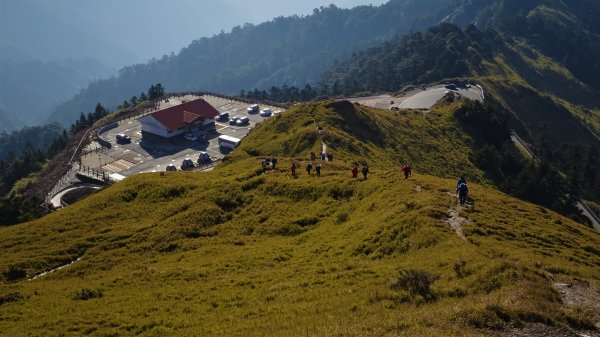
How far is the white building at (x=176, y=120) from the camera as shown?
101 meters

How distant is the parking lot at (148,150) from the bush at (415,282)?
6639 cm

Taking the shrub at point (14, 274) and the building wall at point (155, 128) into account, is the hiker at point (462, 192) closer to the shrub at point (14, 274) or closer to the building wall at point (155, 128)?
the shrub at point (14, 274)

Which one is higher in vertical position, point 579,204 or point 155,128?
point 155,128

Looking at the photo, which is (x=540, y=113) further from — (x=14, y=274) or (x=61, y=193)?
(x=14, y=274)

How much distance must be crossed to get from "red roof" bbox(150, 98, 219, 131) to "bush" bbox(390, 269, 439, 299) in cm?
8062

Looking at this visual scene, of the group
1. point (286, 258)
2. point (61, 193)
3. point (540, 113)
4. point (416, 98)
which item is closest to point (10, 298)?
point (286, 258)

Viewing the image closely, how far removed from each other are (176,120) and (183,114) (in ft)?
7.43

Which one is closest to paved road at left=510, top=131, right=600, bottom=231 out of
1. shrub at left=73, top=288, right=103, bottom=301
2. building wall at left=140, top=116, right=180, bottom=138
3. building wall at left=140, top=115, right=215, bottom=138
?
building wall at left=140, top=115, right=215, bottom=138

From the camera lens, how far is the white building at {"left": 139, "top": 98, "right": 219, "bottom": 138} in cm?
10106

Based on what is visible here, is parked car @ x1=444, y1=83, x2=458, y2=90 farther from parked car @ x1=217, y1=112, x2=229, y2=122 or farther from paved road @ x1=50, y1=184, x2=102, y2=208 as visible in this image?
paved road @ x1=50, y1=184, x2=102, y2=208

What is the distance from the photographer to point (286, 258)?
116 feet

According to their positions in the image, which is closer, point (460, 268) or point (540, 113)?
point (460, 268)

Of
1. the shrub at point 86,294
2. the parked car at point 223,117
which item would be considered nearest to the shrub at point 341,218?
the shrub at point 86,294

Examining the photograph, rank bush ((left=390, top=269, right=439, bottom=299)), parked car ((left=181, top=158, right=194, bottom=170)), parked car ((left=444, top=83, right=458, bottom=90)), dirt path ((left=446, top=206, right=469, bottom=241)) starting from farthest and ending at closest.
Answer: parked car ((left=444, top=83, right=458, bottom=90)) → parked car ((left=181, top=158, right=194, bottom=170)) → dirt path ((left=446, top=206, right=469, bottom=241)) → bush ((left=390, top=269, right=439, bottom=299))
